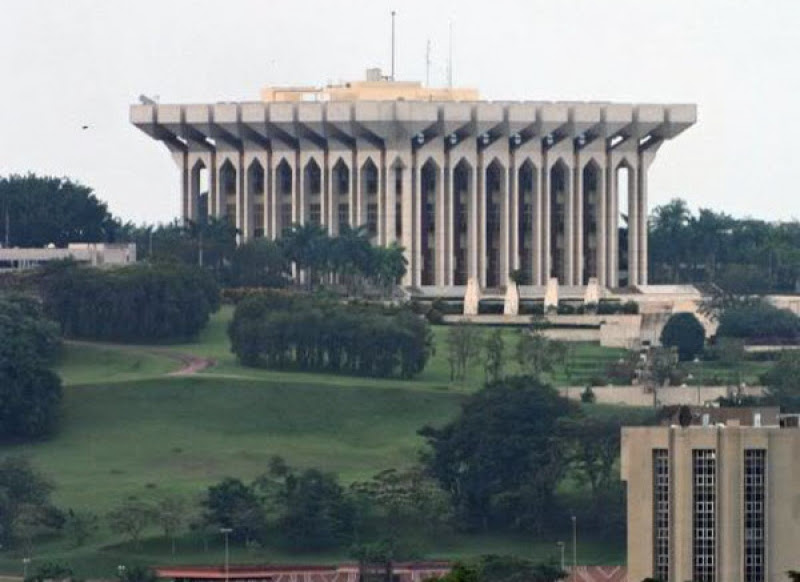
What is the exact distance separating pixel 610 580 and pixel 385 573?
30.4ft

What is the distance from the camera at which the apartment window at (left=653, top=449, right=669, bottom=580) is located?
168m

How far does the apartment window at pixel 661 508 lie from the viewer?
16800 centimetres

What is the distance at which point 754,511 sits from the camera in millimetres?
168625

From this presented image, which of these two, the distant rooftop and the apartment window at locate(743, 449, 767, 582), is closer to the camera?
the apartment window at locate(743, 449, 767, 582)

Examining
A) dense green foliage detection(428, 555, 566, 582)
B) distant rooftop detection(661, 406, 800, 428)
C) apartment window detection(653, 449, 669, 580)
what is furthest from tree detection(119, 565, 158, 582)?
apartment window detection(653, 449, 669, 580)

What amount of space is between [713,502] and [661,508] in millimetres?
1556

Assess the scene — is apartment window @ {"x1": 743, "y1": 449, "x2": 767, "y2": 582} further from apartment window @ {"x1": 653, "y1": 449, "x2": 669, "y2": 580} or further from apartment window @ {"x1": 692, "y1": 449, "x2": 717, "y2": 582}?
apartment window @ {"x1": 653, "y1": 449, "x2": 669, "y2": 580}

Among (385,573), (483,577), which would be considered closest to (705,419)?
(483,577)

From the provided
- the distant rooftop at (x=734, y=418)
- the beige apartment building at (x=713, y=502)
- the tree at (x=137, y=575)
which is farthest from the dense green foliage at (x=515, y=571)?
the beige apartment building at (x=713, y=502)

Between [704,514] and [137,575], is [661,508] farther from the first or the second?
[137,575]

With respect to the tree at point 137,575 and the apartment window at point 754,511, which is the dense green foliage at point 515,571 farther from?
the apartment window at point 754,511

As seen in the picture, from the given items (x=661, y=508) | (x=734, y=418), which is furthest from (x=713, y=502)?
(x=734, y=418)

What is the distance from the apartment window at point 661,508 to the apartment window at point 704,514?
91 cm

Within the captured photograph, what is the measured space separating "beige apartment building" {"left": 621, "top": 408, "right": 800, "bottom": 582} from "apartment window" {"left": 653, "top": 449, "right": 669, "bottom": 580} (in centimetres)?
3
